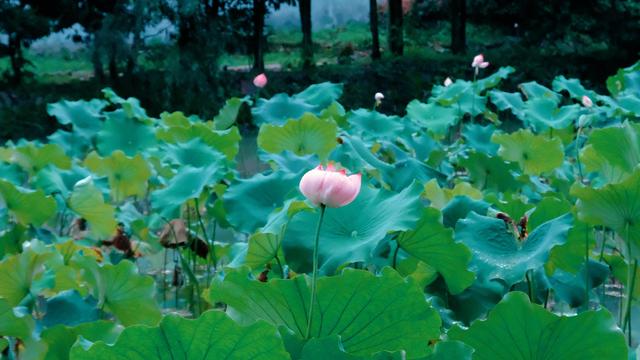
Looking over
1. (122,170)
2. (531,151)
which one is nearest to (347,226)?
(531,151)

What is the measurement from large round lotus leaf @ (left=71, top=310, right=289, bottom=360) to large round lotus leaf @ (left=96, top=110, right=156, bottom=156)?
85.0 inches

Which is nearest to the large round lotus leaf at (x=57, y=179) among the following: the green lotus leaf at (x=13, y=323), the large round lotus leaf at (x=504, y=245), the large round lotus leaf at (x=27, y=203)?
the large round lotus leaf at (x=27, y=203)

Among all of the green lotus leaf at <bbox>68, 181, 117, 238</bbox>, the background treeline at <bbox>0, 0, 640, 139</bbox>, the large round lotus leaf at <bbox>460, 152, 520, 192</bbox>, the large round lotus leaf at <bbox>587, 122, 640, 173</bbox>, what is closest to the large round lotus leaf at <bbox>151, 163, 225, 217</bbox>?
the green lotus leaf at <bbox>68, 181, 117, 238</bbox>

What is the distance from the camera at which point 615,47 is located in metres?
12.9

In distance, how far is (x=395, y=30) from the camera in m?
12.7

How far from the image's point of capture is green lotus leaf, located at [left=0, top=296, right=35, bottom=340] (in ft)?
3.26

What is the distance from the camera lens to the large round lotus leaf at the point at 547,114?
282 cm

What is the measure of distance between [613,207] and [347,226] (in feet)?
1.07

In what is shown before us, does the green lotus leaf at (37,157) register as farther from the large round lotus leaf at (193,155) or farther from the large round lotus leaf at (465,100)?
the large round lotus leaf at (465,100)

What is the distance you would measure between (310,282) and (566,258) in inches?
22.7

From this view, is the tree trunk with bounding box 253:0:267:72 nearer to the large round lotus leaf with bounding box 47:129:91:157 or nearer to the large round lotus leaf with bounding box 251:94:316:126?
the large round lotus leaf with bounding box 47:129:91:157

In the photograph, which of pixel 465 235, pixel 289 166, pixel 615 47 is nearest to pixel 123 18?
pixel 615 47

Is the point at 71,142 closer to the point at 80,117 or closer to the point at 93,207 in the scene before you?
the point at 80,117

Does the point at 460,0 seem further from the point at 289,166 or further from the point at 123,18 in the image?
the point at 289,166
